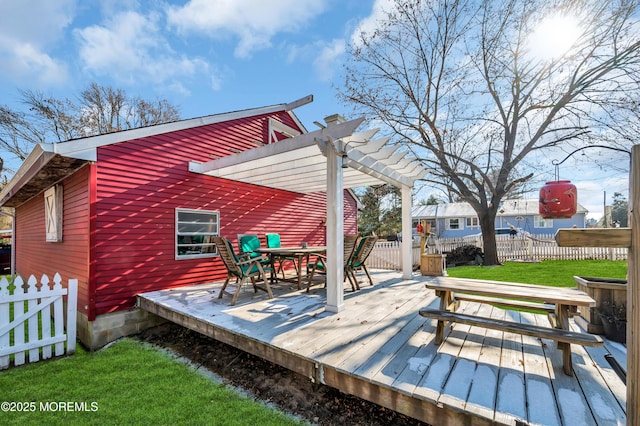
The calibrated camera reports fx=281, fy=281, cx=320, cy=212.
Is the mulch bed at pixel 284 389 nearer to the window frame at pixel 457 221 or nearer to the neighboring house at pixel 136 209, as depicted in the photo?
the neighboring house at pixel 136 209

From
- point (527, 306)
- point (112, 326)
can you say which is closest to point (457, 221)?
point (527, 306)

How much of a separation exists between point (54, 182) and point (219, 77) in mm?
6482

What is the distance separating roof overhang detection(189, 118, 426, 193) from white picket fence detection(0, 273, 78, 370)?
2.90 m

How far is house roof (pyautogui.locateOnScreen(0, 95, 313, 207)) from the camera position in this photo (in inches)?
161

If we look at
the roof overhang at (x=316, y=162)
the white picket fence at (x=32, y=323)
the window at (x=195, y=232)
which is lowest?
the white picket fence at (x=32, y=323)

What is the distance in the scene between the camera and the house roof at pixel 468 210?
21.2 m

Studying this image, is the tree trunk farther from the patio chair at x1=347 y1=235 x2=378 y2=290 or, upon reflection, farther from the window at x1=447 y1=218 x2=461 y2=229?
the window at x1=447 y1=218 x2=461 y2=229

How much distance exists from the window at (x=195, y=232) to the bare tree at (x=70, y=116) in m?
9.65

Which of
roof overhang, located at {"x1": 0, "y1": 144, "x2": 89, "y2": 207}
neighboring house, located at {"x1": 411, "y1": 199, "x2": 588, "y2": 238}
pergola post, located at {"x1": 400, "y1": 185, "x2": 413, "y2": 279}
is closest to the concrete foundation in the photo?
roof overhang, located at {"x1": 0, "y1": 144, "x2": 89, "y2": 207}

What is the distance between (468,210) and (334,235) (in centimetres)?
2290

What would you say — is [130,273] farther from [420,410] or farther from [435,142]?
[435,142]

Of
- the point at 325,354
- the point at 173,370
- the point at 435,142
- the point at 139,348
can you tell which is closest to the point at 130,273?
the point at 139,348

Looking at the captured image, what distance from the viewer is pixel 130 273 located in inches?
188

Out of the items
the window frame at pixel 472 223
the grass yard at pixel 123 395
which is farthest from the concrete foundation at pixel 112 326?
the window frame at pixel 472 223
